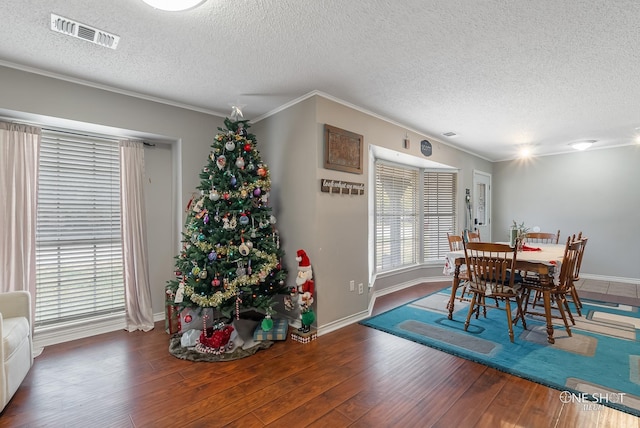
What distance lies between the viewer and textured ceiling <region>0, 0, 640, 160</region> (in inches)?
74.9

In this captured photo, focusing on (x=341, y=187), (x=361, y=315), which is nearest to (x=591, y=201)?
(x=361, y=315)

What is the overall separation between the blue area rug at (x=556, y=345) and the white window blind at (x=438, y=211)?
1.80 meters

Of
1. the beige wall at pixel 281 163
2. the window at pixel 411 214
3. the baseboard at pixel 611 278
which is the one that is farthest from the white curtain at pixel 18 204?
the baseboard at pixel 611 278

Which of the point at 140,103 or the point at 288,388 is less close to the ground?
the point at 140,103

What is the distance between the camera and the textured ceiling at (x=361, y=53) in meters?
1.90

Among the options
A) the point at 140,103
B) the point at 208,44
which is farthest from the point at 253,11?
the point at 140,103

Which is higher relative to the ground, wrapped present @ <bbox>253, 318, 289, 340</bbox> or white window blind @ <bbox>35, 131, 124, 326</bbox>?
white window blind @ <bbox>35, 131, 124, 326</bbox>

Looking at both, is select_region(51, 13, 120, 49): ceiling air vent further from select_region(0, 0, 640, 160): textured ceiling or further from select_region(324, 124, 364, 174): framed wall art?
select_region(324, 124, 364, 174): framed wall art

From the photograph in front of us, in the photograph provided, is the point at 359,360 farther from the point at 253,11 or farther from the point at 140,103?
the point at 140,103

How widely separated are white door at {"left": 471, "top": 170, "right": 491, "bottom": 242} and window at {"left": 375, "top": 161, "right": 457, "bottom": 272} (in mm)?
681

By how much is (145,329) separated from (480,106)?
15.0ft

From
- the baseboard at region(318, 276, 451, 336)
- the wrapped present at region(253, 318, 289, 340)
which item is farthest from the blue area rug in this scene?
the wrapped present at region(253, 318, 289, 340)

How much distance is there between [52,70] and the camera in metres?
2.66

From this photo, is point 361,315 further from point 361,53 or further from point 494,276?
point 361,53
